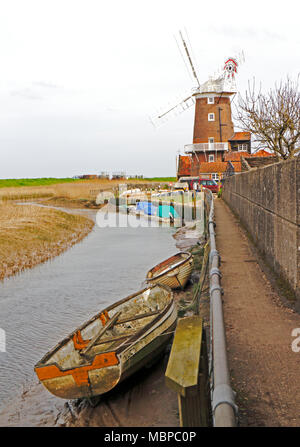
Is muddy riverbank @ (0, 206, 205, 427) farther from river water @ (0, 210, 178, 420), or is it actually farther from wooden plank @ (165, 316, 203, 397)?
wooden plank @ (165, 316, 203, 397)

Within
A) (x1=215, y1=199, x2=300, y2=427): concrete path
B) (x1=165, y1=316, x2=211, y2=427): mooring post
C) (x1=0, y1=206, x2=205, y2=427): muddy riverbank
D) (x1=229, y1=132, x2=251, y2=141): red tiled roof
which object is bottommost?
(x1=0, y1=206, x2=205, y2=427): muddy riverbank

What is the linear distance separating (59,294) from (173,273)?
15.3 feet

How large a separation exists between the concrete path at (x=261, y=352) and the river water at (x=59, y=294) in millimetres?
4923

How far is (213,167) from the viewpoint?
2329 inches

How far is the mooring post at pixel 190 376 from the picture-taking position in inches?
149

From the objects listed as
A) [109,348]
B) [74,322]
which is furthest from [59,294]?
[109,348]

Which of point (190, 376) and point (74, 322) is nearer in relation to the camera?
point (190, 376)

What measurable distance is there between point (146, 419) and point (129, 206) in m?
51.0

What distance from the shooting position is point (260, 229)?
11.9 m

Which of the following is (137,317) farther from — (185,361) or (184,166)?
(184,166)

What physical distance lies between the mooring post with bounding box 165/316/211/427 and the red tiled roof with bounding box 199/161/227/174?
183ft

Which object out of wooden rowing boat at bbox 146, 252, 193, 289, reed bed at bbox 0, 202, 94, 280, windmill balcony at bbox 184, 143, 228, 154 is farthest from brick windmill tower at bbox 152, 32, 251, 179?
wooden rowing boat at bbox 146, 252, 193, 289

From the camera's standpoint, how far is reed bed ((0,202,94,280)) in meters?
21.7
